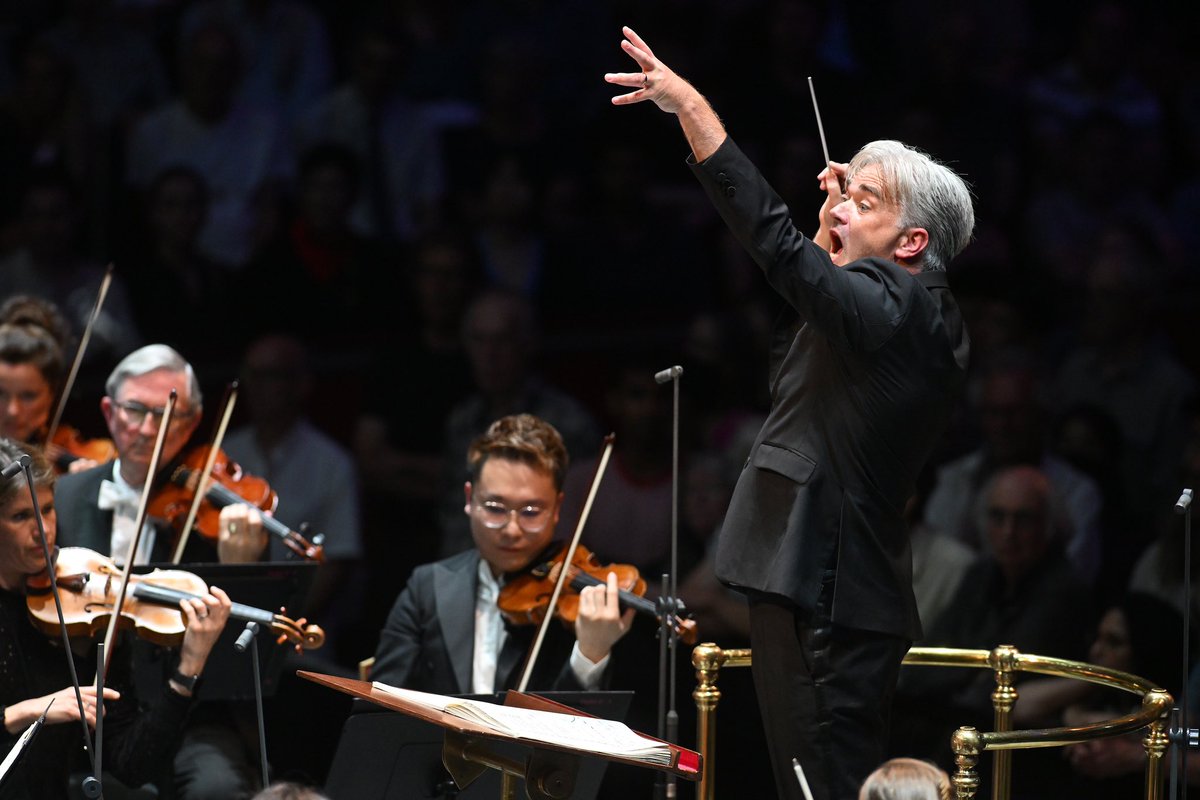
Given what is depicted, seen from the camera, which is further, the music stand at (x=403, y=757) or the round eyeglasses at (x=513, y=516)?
the round eyeglasses at (x=513, y=516)

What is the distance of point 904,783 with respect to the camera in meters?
3.01

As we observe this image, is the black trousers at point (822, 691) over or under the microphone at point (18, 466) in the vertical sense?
under

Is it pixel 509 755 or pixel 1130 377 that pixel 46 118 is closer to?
pixel 1130 377

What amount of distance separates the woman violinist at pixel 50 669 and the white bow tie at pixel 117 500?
2.33 feet

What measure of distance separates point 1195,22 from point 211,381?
5187 millimetres

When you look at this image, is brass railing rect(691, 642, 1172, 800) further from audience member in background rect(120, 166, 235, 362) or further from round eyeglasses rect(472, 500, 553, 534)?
audience member in background rect(120, 166, 235, 362)

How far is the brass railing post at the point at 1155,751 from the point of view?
3.61 meters

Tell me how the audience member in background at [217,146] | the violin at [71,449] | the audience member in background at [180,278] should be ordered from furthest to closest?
the audience member in background at [217,146] < the audience member in background at [180,278] < the violin at [71,449]

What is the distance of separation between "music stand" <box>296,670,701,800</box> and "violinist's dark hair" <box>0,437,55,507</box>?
113 centimetres

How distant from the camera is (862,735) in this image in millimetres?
3350

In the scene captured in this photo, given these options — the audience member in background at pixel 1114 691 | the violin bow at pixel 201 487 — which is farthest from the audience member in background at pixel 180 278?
the audience member in background at pixel 1114 691

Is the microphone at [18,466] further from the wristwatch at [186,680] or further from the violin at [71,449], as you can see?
the violin at [71,449]

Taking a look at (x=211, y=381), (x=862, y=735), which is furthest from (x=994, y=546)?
A: (x=211, y=381)

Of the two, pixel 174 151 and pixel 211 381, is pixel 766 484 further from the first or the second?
pixel 174 151
